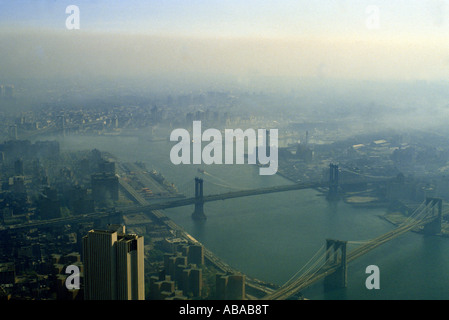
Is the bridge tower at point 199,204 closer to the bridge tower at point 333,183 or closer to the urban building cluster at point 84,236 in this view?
the urban building cluster at point 84,236

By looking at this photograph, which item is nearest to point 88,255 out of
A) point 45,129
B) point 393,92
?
point 45,129

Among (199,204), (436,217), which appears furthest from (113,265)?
(436,217)

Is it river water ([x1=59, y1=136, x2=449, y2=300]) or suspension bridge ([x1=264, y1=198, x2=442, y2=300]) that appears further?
river water ([x1=59, y1=136, x2=449, y2=300])

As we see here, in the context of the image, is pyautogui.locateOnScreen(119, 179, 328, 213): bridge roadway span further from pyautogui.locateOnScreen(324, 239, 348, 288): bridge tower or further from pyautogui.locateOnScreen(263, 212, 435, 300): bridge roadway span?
pyautogui.locateOnScreen(324, 239, 348, 288): bridge tower

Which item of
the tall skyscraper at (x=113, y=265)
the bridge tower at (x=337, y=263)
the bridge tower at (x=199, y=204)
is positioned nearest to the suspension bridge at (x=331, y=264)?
the bridge tower at (x=337, y=263)

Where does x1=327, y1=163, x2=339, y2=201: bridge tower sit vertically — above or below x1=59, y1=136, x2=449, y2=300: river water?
above

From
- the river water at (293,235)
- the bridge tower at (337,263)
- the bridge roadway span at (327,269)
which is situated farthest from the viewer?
the river water at (293,235)

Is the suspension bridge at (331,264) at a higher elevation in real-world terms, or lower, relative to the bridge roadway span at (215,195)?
lower

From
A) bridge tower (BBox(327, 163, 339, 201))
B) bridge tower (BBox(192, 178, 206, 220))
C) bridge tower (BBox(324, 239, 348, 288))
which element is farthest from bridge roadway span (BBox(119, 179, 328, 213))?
bridge tower (BBox(324, 239, 348, 288))
